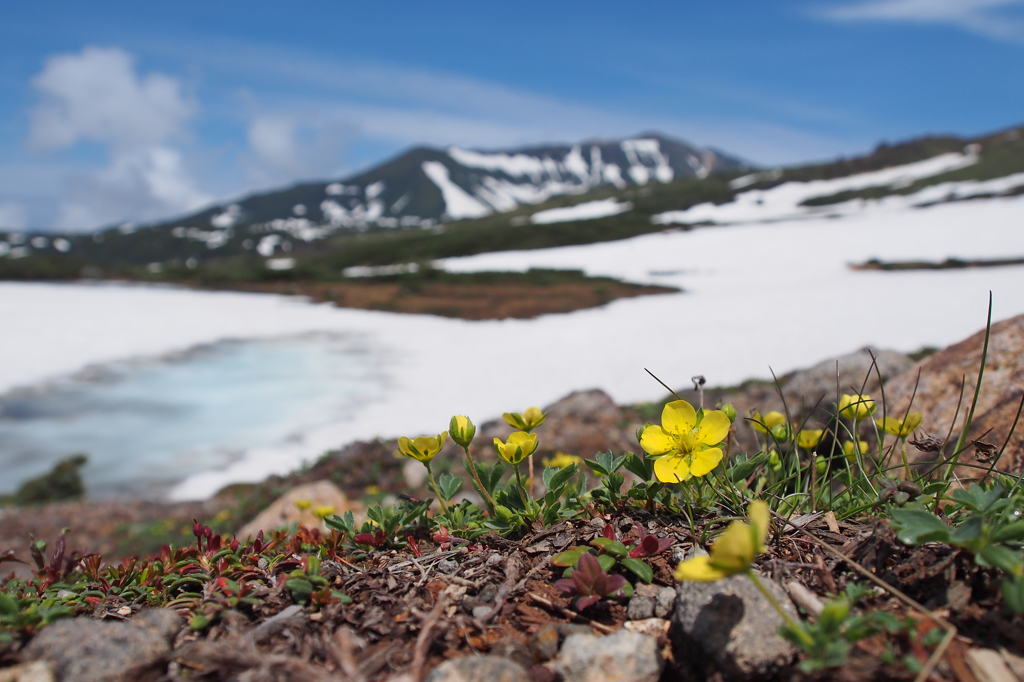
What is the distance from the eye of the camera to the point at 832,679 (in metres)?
1.19

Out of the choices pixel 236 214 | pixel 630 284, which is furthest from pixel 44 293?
pixel 236 214

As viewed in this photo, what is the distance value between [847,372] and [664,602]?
5.10 m

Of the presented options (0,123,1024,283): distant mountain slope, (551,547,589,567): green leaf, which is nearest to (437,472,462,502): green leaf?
(551,547,589,567): green leaf

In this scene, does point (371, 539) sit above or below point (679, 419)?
below

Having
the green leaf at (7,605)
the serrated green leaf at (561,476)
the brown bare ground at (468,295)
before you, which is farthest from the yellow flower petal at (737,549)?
the brown bare ground at (468,295)

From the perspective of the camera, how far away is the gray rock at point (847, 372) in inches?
227

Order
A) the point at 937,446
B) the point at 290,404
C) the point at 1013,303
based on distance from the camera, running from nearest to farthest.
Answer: the point at 937,446
the point at 290,404
the point at 1013,303

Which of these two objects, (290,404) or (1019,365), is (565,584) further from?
(290,404)

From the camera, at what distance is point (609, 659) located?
4.35 ft

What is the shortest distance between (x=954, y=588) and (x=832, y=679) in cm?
43

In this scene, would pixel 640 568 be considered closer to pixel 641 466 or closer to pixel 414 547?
pixel 641 466

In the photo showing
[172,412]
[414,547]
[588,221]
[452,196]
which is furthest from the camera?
[452,196]

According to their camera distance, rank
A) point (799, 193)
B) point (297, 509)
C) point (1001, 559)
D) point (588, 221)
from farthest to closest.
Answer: point (799, 193) → point (588, 221) → point (297, 509) → point (1001, 559)

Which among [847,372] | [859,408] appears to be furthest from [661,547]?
[847,372]
